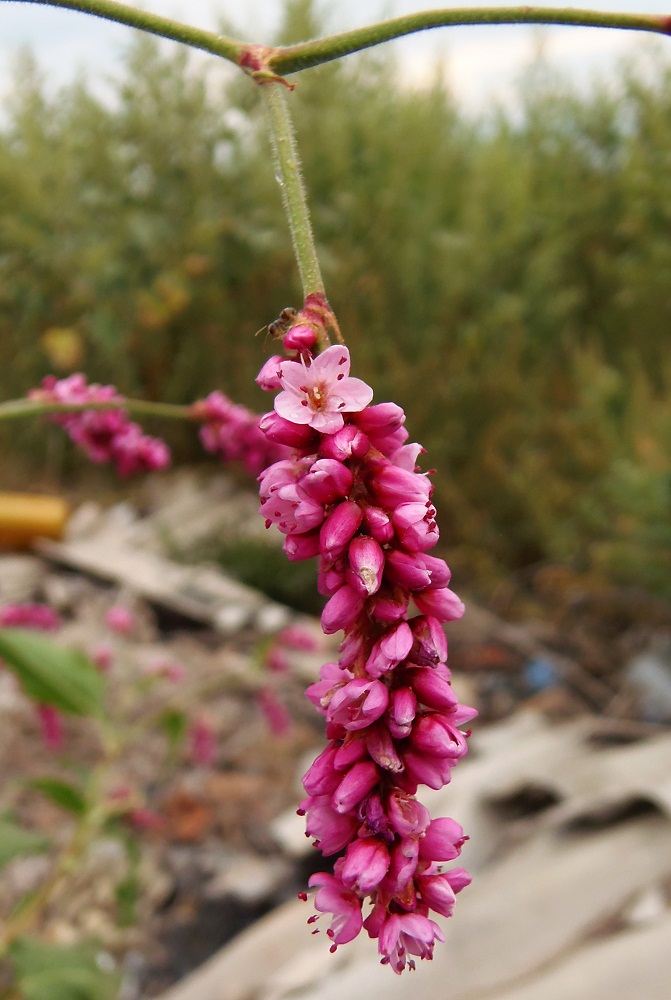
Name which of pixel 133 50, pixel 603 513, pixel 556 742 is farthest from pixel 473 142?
pixel 556 742

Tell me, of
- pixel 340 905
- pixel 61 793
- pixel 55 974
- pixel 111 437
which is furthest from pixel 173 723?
pixel 340 905

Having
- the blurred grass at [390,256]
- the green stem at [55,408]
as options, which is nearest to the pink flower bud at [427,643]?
the green stem at [55,408]

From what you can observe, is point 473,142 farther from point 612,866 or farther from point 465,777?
point 612,866

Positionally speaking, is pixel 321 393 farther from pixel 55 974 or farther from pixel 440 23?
pixel 55 974

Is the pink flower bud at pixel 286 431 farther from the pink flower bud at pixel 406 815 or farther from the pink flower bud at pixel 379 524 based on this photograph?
the pink flower bud at pixel 406 815

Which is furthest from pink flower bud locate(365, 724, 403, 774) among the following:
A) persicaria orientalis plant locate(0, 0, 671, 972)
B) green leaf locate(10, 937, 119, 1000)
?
green leaf locate(10, 937, 119, 1000)

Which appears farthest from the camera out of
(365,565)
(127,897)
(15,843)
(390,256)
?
(390,256)
